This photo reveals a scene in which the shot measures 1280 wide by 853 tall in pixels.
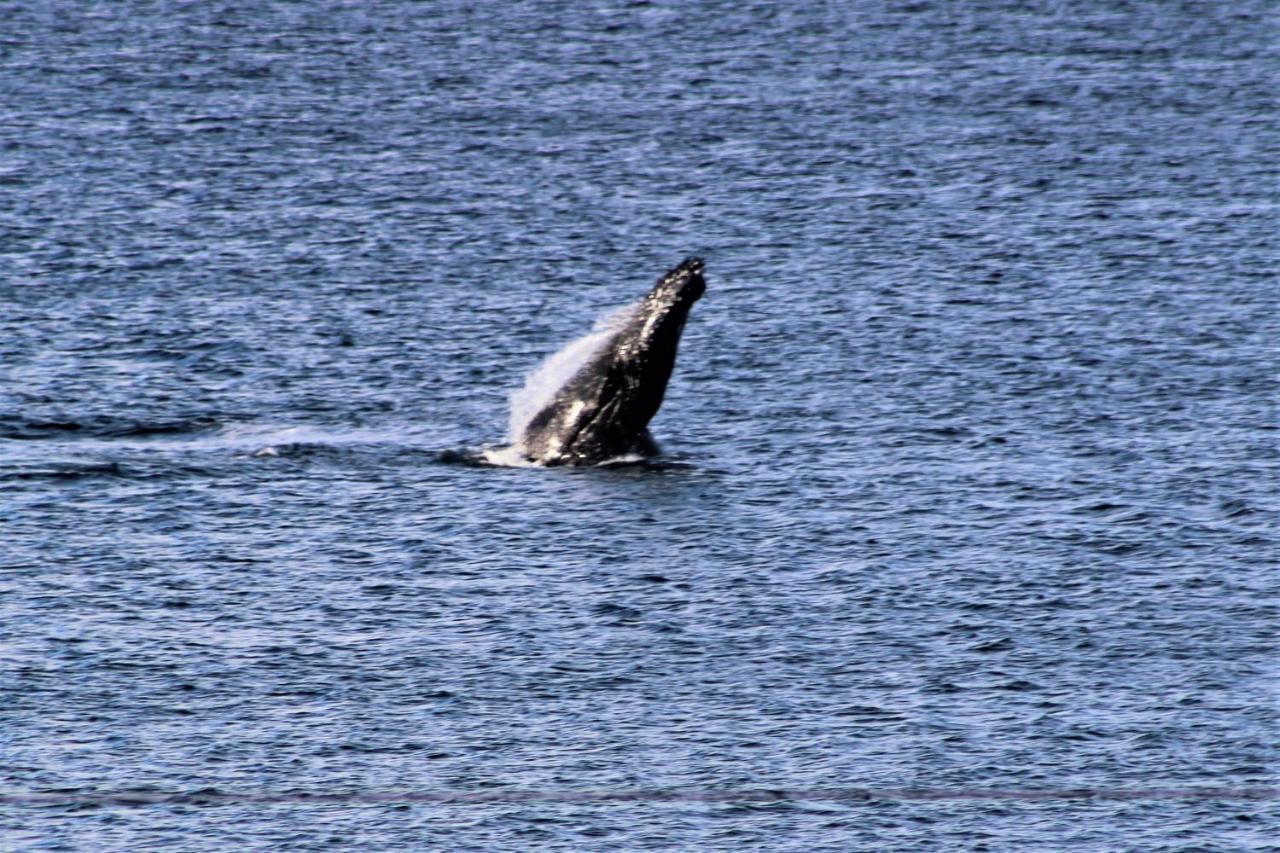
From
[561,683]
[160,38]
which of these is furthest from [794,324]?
[160,38]

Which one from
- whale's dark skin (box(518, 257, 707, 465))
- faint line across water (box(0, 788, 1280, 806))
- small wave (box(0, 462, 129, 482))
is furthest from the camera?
whale's dark skin (box(518, 257, 707, 465))

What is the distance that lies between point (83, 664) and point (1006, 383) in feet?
30.6

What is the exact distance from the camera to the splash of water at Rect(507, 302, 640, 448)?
65.0 feet

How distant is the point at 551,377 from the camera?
67.4ft

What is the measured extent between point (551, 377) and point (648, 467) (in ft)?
5.94

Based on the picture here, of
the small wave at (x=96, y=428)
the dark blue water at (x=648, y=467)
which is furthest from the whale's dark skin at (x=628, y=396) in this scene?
the small wave at (x=96, y=428)

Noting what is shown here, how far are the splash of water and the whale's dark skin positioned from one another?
287mm

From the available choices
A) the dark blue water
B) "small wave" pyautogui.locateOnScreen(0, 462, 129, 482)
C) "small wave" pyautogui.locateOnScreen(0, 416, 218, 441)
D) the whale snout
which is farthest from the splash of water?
"small wave" pyautogui.locateOnScreen(0, 462, 129, 482)

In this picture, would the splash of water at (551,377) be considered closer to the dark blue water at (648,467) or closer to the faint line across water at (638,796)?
the dark blue water at (648,467)

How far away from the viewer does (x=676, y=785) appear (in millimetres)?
12586

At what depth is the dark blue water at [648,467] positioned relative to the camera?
41.9 ft

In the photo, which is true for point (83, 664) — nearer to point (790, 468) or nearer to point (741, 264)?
Result: point (790, 468)

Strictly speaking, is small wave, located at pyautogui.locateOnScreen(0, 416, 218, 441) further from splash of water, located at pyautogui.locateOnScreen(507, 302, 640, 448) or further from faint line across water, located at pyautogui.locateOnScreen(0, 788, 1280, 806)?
faint line across water, located at pyautogui.locateOnScreen(0, 788, 1280, 806)

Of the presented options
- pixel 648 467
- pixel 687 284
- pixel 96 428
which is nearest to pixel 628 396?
pixel 648 467
